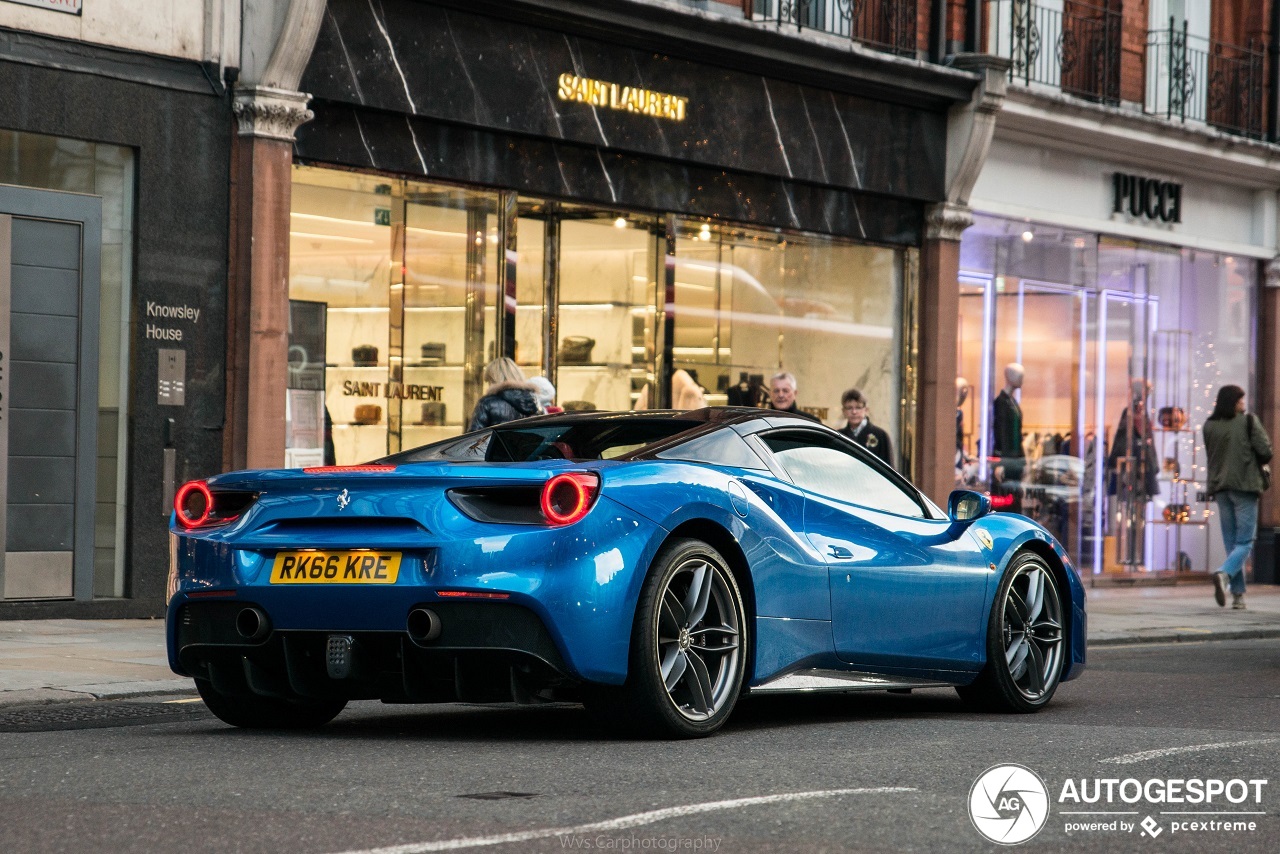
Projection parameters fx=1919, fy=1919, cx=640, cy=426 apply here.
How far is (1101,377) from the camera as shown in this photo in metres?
21.5

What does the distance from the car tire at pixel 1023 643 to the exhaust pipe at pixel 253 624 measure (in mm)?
3274

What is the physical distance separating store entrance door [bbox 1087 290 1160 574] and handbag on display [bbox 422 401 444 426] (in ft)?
29.5

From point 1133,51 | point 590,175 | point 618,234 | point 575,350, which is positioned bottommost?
point 575,350

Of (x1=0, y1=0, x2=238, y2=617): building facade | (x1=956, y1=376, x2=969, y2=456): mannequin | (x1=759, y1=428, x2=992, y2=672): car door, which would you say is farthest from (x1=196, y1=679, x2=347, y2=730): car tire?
(x1=956, y1=376, x2=969, y2=456): mannequin

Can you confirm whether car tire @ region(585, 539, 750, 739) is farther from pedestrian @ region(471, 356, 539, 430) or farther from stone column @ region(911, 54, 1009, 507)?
stone column @ region(911, 54, 1009, 507)

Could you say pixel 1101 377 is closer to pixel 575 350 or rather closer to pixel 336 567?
pixel 575 350

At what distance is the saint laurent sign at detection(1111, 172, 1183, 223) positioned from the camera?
69.7ft

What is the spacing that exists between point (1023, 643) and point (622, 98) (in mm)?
8475

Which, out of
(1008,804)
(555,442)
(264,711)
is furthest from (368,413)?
(1008,804)

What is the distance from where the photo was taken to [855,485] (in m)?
7.96

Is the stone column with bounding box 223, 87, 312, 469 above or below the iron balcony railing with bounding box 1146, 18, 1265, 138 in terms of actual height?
below

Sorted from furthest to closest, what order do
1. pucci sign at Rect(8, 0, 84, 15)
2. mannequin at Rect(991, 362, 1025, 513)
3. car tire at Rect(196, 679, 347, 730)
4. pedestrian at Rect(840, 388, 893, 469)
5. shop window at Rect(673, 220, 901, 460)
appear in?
mannequin at Rect(991, 362, 1025, 513)
shop window at Rect(673, 220, 901, 460)
pedestrian at Rect(840, 388, 893, 469)
pucci sign at Rect(8, 0, 84, 15)
car tire at Rect(196, 679, 347, 730)

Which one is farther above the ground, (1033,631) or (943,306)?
(943,306)

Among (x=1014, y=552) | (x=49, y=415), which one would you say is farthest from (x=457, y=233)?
(x=1014, y=552)
